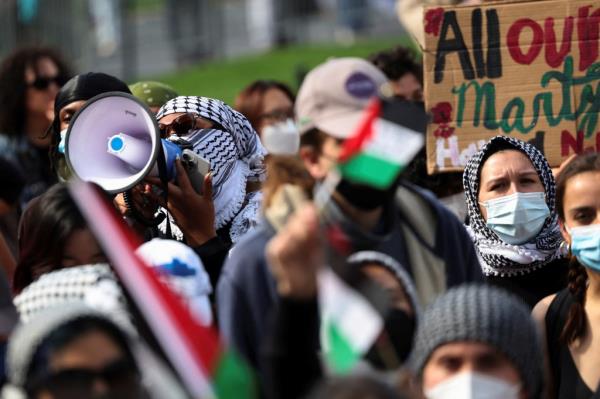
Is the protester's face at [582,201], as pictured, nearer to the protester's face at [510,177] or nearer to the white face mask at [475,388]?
the protester's face at [510,177]

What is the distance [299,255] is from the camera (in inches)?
147

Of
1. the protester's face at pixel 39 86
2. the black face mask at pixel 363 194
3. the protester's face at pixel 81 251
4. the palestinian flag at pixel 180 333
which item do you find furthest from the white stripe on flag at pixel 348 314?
the protester's face at pixel 39 86

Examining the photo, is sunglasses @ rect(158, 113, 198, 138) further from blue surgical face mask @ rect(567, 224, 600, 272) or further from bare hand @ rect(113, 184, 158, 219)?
blue surgical face mask @ rect(567, 224, 600, 272)

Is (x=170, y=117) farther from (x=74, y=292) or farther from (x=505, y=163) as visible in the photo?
(x=74, y=292)

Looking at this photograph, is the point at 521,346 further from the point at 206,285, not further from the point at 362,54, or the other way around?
the point at 362,54

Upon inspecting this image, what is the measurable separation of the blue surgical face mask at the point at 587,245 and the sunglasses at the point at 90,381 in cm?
193

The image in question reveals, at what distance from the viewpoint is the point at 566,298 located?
535cm

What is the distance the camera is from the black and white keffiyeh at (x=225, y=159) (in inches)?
234

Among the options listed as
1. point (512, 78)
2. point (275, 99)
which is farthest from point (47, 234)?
point (275, 99)

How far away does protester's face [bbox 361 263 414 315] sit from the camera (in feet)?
13.3

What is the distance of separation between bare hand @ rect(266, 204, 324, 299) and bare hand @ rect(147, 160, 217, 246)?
1.82 metres

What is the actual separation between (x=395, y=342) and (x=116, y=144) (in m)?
1.88

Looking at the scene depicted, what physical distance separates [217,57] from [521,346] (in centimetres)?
1744

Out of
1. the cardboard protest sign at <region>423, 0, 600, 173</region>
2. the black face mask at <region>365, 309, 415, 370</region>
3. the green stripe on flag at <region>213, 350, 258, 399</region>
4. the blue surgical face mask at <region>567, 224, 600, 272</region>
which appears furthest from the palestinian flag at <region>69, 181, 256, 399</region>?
the cardboard protest sign at <region>423, 0, 600, 173</region>
